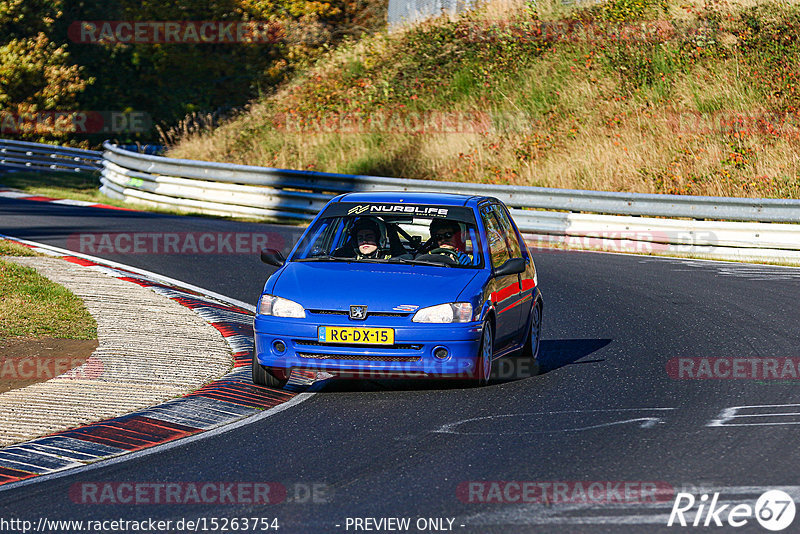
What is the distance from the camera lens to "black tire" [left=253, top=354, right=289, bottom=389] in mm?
9156

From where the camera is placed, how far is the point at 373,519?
5746 mm

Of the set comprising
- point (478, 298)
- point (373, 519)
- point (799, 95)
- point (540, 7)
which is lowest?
point (373, 519)

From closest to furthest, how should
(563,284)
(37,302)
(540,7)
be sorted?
(37,302) < (563,284) < (540,7)

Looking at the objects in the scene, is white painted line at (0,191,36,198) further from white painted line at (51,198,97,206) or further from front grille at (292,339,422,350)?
front grille at (292,339,422,350)

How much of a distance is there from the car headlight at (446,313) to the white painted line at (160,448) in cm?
110

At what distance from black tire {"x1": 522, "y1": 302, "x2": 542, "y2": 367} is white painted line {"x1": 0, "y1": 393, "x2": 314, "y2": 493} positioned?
7.65 ft

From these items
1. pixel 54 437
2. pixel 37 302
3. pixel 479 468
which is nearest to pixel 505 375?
pixel 479 468

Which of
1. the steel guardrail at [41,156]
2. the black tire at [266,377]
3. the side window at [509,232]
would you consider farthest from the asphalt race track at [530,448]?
the steel guardrail at [41,156]

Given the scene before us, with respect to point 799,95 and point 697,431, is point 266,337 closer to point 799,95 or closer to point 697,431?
point 697,431

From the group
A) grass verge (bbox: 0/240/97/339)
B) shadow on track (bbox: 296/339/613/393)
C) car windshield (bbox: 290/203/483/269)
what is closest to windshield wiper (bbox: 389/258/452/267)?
car windshield (bbox: 290/203/483/269)

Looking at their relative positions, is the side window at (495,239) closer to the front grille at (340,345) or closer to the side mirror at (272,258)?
the front grille at (340,345)

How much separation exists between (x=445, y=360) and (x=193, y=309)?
4749mm

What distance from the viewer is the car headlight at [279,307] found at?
8930mm

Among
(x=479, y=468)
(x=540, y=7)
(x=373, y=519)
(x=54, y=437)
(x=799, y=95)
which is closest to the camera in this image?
(x=373, y=519)
